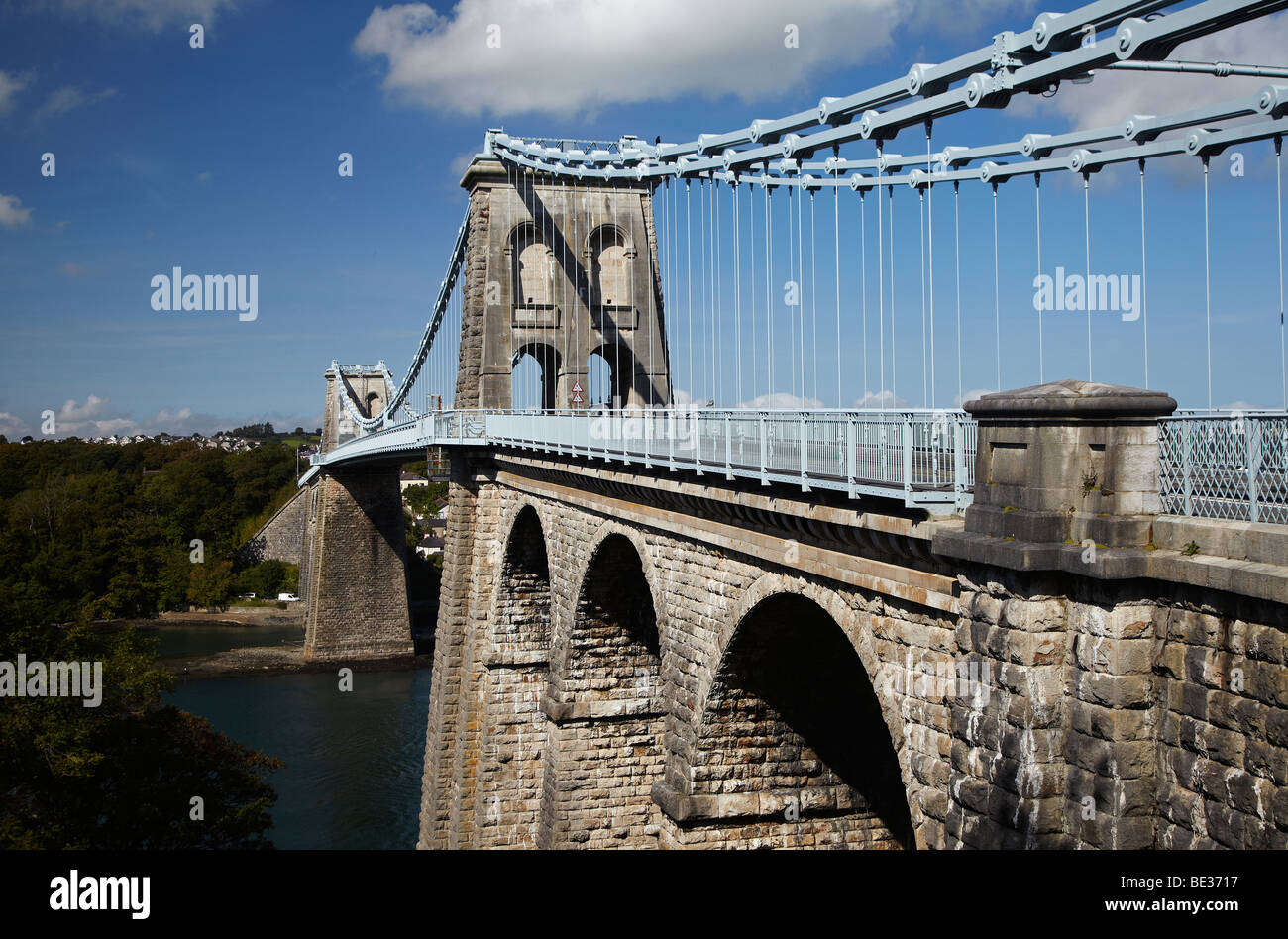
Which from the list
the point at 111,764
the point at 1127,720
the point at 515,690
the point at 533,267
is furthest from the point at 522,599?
the point at 1127,720

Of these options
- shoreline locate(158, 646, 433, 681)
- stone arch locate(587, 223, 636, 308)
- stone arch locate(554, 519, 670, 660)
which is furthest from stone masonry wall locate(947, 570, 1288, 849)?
shoreline locate(158, 646, 433, 681)

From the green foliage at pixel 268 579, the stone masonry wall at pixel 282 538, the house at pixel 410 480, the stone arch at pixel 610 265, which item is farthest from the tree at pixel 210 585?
the stone arch at pixel 610 265

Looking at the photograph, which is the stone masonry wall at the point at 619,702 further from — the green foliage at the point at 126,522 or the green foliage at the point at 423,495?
the green foliage at the point at 423,495

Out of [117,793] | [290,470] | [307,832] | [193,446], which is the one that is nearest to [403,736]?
[307,832]

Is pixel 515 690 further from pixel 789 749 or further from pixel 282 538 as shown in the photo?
pixel 282 538

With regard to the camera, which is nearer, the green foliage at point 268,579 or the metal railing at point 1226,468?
the metal railing at point 1226,468

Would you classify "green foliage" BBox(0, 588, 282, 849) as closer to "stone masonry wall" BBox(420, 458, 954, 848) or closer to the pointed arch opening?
"stone masonry wall" BBox(420, 458, 954, 848)
